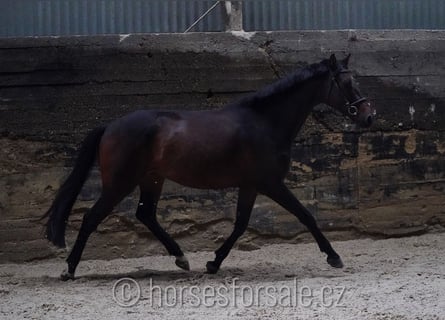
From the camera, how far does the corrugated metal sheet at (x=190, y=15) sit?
7602 millimetres

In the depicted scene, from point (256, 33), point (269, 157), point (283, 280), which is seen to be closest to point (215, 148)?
point (269, 157)

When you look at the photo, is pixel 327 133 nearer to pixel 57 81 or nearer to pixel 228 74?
pixel 228 74

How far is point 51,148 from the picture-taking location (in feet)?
23.9

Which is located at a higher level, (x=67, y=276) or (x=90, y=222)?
(x=90, y=222)

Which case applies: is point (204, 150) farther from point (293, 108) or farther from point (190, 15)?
point (190, 15)

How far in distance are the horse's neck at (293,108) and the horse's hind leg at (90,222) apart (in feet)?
4.55

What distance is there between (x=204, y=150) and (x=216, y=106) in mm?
1326

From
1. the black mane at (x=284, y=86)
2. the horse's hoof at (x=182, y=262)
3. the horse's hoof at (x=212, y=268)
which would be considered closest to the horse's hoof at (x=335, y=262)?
the horse's hoof at (x=212, y=268)

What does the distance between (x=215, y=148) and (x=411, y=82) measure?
100 inches

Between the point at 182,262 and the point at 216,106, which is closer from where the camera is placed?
the point at 182,262

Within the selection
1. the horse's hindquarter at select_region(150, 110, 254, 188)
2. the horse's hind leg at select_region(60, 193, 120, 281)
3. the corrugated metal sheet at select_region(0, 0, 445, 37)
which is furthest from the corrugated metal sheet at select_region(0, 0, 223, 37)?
the horse's hind leg at select_region(60, 193, 120, 281)

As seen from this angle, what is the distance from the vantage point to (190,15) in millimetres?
7840
